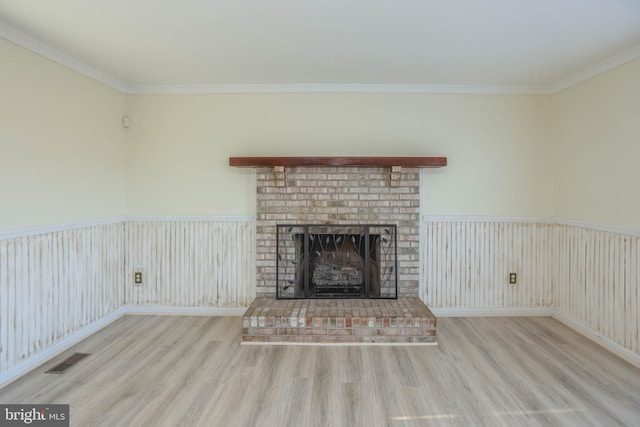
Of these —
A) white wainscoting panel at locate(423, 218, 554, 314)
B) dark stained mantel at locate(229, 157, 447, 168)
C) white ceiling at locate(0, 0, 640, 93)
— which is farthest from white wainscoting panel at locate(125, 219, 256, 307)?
white wainscoting panel at locate(423, 218, 554, 314)

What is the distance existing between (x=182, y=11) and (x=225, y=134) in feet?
5.36

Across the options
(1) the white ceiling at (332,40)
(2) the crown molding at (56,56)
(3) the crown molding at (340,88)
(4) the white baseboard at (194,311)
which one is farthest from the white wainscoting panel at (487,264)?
(2) the crown molding at (56,56)

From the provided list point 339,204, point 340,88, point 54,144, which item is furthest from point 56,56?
point 339,204

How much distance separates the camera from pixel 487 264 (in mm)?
3799

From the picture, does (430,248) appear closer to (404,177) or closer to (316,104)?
(404,177)

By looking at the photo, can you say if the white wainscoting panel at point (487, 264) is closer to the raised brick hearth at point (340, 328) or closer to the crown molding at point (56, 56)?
the raised brick hearth at point (340, 328)

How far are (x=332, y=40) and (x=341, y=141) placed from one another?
1268 mm

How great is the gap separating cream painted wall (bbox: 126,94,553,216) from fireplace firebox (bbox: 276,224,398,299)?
0.58 meters

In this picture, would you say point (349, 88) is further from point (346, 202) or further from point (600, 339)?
point (600, 339)

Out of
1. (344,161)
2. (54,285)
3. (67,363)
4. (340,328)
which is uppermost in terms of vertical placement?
(344,161)

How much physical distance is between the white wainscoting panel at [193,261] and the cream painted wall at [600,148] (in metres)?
3.23

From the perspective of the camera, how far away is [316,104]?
Result: 3.75 metres

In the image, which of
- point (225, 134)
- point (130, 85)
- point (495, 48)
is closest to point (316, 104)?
point (225, 134)

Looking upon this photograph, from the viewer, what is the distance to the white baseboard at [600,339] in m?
2.76
